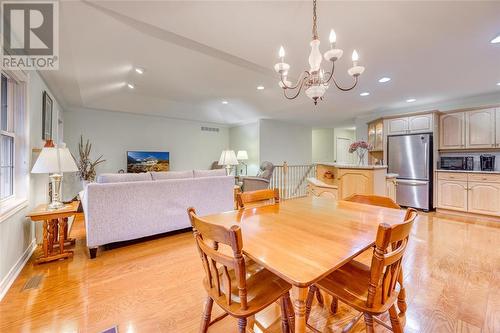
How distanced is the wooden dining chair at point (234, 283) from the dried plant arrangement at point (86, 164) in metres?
5.29

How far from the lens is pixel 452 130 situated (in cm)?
445

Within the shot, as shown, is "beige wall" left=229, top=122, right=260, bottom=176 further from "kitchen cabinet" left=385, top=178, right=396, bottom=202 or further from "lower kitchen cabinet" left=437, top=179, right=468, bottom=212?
"lower kitchen cabinet" left=437, top=179, right=468, bottom=212

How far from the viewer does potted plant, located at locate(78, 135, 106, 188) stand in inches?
203

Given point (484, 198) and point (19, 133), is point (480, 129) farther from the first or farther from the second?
point (19, 133)

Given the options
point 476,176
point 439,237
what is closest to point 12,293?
point 439,237

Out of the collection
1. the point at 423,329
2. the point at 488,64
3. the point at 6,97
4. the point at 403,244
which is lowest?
the point at 423,329

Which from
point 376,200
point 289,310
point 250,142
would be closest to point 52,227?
point 289,310

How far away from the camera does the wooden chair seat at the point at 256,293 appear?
1.02 metres

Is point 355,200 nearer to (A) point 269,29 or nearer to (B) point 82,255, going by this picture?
(A) point 269,29

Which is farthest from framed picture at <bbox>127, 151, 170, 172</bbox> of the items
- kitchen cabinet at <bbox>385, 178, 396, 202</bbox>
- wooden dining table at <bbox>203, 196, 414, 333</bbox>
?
kitchen cabinet at <bbox>385, 178, 396, 202</bbox>

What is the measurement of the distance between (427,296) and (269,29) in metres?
2.79

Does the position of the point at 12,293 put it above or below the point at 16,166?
below

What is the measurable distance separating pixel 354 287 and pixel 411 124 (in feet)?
16.1

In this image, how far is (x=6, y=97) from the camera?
7.39ft
